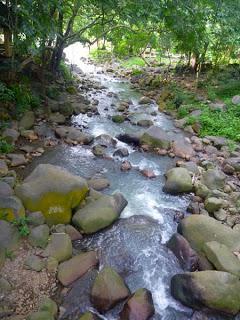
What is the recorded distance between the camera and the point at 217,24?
43.6 feet

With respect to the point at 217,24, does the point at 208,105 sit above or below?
below

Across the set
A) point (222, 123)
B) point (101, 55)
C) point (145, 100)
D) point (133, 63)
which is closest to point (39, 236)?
point (222, 123)

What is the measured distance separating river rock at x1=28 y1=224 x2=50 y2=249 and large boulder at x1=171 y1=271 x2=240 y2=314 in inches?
85.6

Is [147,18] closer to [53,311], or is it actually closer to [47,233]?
[47,233]

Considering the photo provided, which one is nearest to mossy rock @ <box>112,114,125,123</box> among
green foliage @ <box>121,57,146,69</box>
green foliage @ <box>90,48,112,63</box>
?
green foliage @ <box>121,57,146,69</box>

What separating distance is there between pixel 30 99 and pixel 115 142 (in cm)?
322

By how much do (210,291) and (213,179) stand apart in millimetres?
3669

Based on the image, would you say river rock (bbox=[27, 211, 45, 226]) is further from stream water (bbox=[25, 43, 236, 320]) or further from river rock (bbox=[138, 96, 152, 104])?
river rock (bbox=[138, 96, 152, 104])

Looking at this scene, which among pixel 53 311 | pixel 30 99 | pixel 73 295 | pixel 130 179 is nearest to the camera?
pixel 53 311

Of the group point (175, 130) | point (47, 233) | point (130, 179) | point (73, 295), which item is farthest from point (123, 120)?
point (73, 295)

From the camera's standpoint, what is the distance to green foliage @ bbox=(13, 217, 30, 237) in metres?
5.24

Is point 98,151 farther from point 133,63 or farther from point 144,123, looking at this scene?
point 133,63

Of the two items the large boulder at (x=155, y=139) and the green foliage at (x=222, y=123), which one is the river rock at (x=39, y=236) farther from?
the green foliage at (x=222, y=123)

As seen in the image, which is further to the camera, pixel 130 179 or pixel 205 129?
pixel 205 129
